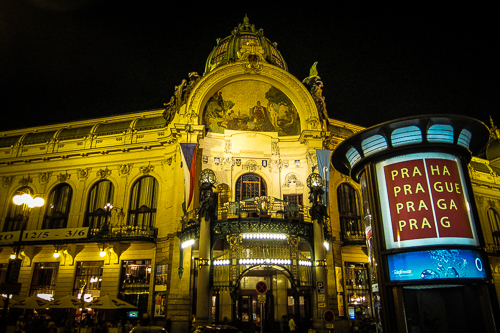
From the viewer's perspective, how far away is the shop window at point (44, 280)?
2639cm

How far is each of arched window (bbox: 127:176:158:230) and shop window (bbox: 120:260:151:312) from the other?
2738 mm

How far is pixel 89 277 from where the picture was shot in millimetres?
26078

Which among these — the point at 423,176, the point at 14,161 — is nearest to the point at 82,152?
the point at 14,161

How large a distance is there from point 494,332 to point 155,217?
2168 centimetres

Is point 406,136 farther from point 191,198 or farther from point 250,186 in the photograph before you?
point 250,186

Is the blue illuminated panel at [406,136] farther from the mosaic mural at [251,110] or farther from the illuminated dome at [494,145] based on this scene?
the illuminated dome at [494,145]

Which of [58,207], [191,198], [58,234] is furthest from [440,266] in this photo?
[58,207]

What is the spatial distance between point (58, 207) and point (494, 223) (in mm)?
41816

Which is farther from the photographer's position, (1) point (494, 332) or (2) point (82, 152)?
(2) point (82, 152)

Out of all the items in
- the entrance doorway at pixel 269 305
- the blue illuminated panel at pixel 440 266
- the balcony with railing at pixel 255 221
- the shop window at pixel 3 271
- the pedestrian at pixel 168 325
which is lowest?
the pedestrian at pixel 168 325

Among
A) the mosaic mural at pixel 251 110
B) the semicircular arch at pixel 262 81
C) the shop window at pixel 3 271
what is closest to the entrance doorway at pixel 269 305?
the mosaic mural at pixel 251 110

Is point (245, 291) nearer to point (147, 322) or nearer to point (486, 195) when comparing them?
point (147, 322)

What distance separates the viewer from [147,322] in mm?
20812

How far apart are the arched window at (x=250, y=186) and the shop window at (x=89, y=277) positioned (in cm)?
1150
